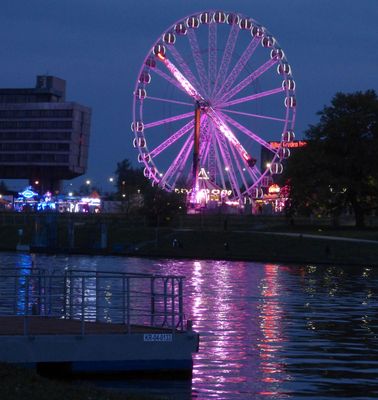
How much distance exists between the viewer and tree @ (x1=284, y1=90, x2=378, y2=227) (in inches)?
4564

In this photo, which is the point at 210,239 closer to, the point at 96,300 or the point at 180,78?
the point at 180,78

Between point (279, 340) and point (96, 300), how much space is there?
8.11 metres

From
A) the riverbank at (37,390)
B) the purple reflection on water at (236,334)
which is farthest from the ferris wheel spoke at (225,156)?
the riverbank at (37,390)

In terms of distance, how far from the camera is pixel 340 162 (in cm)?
11831

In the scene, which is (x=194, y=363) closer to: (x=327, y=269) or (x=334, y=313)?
(x=334, y=313)

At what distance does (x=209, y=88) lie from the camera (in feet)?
360

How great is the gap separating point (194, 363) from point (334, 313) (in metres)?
15.6

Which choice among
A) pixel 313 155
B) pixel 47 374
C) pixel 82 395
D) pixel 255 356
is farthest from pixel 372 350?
pixel 313 155

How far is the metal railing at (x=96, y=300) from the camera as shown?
80.1ft

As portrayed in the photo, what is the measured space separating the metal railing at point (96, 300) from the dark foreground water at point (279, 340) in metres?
1.44

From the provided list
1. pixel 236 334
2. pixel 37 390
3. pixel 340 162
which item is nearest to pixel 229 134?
pixel 340 162

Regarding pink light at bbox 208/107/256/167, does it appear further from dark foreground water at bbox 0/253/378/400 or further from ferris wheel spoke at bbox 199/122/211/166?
dark foreground water at bbox 0/253/378/400

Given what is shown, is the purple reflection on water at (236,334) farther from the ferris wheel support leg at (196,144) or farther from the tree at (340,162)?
the tree at (340,162)

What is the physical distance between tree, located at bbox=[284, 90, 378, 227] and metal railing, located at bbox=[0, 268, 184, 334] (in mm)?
59945
